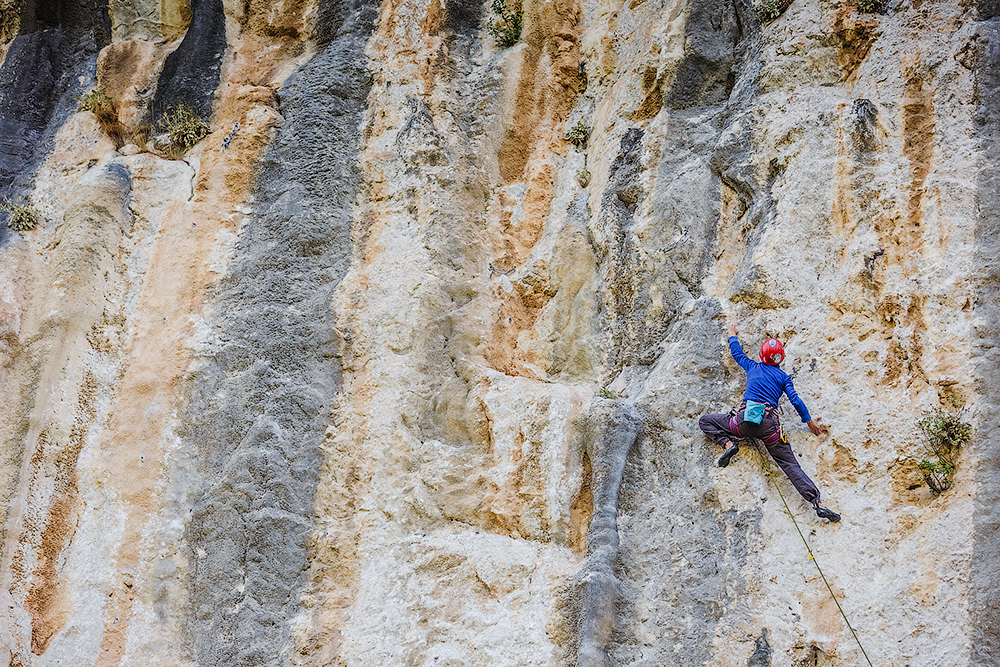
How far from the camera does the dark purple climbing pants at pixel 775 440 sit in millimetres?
6148

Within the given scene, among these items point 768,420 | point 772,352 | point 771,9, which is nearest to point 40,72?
point 771,9

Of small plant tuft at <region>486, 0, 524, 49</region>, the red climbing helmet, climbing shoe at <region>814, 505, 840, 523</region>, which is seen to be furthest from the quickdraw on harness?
small plant tuft at <region>486, 0, 524, 49</region>

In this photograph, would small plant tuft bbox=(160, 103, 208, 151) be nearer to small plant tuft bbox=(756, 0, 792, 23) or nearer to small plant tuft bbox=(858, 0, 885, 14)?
small plant tuft bbox=(756, 0, 792, 23)

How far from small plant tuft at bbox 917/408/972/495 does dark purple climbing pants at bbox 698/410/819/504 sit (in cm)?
81

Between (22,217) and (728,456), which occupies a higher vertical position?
(22,217)

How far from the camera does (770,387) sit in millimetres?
6426

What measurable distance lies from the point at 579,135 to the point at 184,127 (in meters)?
5.16

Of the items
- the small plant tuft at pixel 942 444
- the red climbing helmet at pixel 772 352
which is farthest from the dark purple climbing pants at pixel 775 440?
the small plant tuft at pixel 942 444

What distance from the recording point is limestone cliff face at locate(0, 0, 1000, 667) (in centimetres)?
623

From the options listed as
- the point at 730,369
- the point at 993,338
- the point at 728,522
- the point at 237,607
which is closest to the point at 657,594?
the point at 728,522

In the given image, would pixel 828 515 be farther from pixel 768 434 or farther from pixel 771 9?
pixel 771 9

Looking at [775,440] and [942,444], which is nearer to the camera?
[942,444]

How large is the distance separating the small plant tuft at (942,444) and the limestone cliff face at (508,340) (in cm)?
8

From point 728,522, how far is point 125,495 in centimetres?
584
